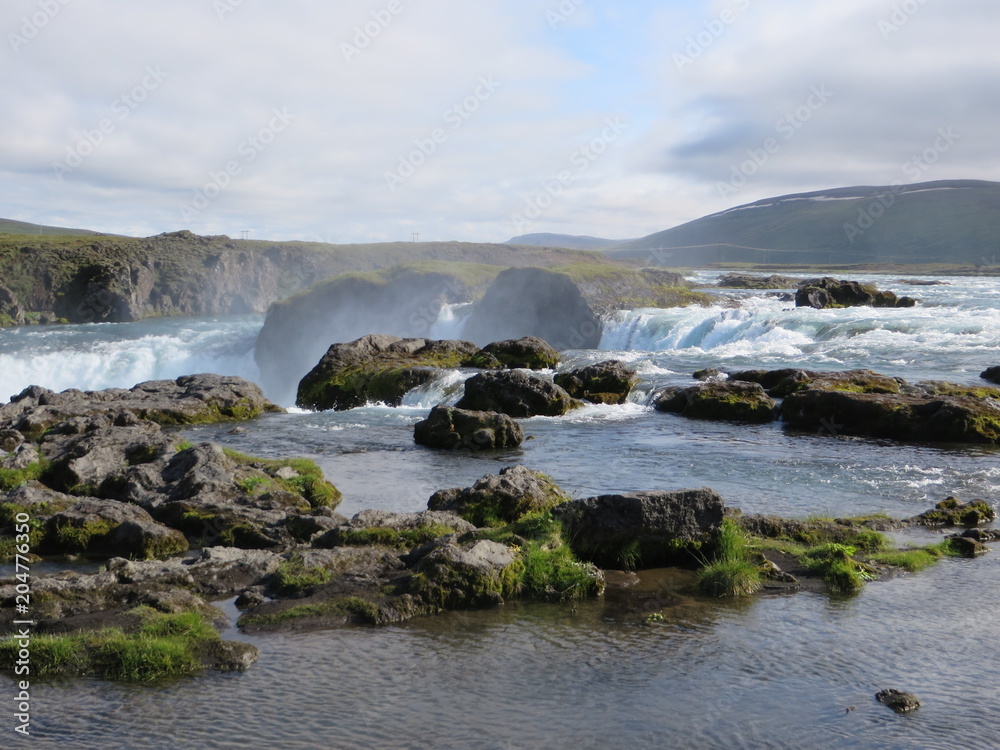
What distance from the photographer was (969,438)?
2467 centimetres

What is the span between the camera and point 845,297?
67562 mm

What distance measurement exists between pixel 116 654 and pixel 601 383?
27.3 m

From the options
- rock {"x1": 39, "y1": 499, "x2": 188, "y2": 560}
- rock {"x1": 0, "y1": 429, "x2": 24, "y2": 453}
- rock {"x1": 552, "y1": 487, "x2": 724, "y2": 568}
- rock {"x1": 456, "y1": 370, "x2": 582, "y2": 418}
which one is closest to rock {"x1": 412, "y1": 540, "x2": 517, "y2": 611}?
rock {"x1": 552, "y1": 487, "x2": 724, "y2": 568}

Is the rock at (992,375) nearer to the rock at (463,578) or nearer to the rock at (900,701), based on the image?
the rock at (463,578)

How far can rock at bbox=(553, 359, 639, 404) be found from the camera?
3462 cm

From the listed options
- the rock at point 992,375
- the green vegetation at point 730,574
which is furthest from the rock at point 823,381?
the green vegetation at point 730,574

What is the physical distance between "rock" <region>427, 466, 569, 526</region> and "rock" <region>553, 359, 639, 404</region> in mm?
17812

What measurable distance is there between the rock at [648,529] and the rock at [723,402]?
56.8 feet

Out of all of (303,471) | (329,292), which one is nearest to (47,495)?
(303,471)

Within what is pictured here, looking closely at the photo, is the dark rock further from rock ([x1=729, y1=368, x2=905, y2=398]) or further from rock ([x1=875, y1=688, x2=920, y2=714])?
rock ([x1=875, y1=688, x2=920, y2=714])

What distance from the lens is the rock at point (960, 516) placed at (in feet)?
52.3

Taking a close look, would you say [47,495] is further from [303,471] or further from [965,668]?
[965,668]

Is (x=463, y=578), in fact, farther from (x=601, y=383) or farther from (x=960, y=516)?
(x=601, y=383)

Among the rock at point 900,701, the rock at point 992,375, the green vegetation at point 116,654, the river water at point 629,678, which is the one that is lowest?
the river water at point 629,678
